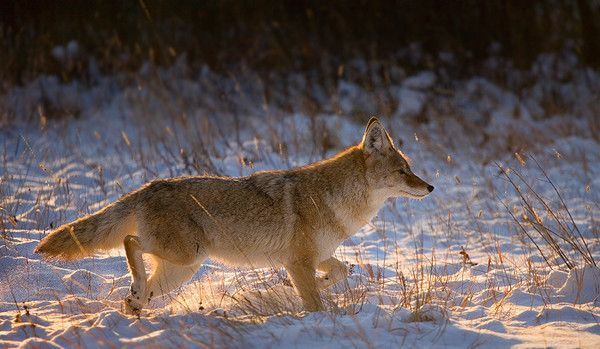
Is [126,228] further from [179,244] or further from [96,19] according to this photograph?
[96,19]

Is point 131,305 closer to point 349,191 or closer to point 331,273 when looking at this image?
point 331,273

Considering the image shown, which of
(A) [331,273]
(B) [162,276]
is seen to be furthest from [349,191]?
(B) [162,276]

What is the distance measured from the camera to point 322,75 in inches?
615

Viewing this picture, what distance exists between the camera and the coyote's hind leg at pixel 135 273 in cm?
Result: 416

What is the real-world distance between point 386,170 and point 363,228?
87.5 inches

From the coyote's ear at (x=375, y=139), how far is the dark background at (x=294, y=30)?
423 inches

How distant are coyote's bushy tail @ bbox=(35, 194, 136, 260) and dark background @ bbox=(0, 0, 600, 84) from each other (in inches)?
426

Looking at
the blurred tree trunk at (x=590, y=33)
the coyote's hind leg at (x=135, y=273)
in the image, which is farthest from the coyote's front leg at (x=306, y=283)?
the blurred tree trunk at (x=590, y=33)

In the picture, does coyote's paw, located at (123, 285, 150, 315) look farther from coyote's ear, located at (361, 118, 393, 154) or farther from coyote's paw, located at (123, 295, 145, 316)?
coyote's ear, located at (361, 118, 393, 154)

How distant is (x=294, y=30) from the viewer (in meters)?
16.6

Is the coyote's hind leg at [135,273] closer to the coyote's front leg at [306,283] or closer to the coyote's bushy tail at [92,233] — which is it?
the coyote's bushy tail at [92,233]

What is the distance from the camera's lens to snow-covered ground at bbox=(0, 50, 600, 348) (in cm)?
376

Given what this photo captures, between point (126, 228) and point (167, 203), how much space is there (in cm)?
38

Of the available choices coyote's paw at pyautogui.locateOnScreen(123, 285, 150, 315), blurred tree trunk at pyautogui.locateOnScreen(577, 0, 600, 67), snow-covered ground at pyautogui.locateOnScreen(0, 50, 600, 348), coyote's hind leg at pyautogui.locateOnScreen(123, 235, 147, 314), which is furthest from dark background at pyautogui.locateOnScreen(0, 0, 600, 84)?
coyote's paw at pyautogui.locateOnScreen(123, 285, 150, 315)
